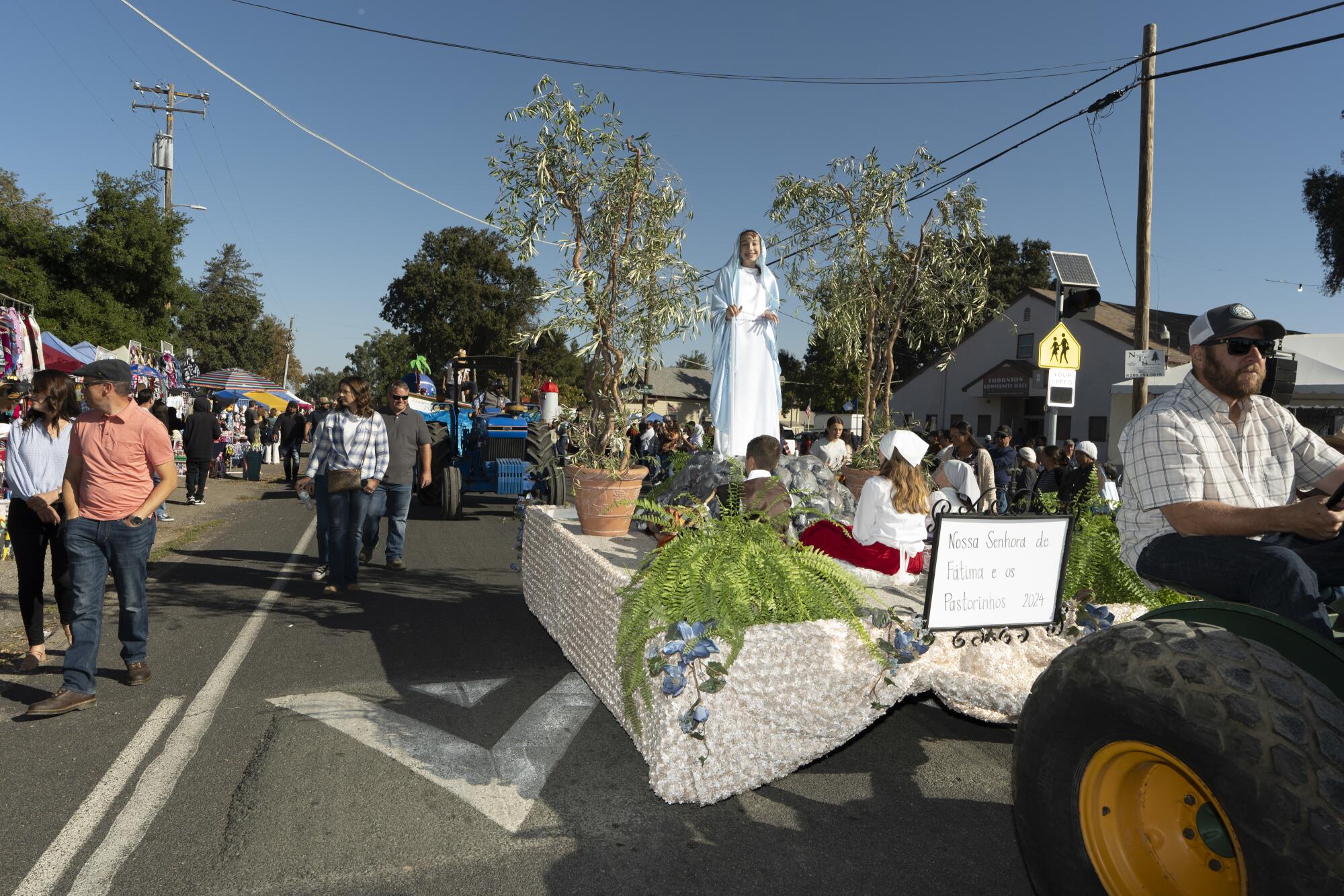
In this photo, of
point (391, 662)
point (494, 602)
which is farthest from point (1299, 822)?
point (494, 602)

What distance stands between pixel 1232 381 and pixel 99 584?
548 cm

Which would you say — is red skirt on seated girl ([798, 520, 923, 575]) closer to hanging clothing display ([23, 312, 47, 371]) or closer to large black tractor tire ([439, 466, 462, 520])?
large black tractor tire ([439, 466, 462, 520])

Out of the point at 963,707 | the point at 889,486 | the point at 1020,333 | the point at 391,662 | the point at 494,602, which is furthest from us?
the point at 1020,333

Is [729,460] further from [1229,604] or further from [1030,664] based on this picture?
[1229,604]

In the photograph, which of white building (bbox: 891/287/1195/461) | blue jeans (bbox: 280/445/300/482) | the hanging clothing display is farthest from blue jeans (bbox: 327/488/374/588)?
white building (bbox: 891/287/1195/461)

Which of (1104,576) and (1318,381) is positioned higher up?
(1318,381)

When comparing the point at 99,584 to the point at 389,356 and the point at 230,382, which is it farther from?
the point at 389,356

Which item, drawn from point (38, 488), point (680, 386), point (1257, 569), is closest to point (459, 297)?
point (680, 386)

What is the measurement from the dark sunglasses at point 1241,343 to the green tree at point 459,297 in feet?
154

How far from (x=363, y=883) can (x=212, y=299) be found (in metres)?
74.3

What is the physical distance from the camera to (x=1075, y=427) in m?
31.6

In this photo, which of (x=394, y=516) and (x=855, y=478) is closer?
(x=855, y=478)

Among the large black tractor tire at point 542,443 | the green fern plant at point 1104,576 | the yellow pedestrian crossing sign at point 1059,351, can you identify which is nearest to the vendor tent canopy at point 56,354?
the large black tractor tire at point 542,443

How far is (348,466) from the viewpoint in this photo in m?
7.16
